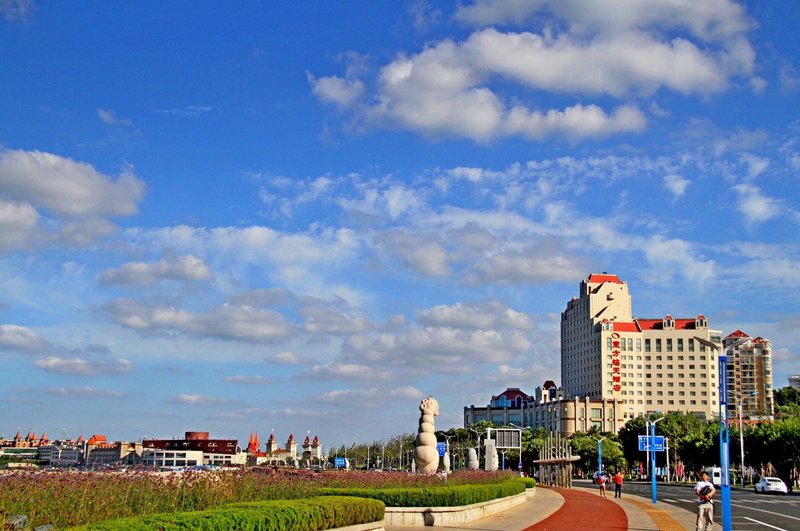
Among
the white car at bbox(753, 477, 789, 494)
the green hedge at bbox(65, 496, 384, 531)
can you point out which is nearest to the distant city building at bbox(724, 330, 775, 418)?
the white car at bbox(753, 477, 789, 494)

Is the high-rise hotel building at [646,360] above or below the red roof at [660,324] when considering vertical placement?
below

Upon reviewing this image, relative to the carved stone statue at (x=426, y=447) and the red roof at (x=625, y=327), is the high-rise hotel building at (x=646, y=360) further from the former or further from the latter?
the carved stone statue at (x=426, y=447)

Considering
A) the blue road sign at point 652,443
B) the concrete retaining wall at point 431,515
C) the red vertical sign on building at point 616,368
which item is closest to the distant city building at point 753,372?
the red vertical sign on building at point 616,368

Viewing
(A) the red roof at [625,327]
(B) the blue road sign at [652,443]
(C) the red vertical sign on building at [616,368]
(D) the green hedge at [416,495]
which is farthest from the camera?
(A) the red roof at [625,327]

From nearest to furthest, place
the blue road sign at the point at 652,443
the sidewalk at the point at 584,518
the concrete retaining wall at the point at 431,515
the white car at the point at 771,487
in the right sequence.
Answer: the concrete retaining wall at the point at 431,515 < the sidewalk at the point at 584,518 < the blue road sign at the point at 652,443 < the white car at the point at 771,487

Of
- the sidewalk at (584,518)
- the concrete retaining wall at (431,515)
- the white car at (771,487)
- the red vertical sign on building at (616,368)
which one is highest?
the red vertical sign on building at (616,368)

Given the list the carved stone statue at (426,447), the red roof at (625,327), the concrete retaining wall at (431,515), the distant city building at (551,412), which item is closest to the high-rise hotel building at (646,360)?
the red roof at (625,327)

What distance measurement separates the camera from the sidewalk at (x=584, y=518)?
76.4 ft

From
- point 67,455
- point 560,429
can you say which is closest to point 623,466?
point 560,429

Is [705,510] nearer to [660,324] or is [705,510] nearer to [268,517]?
[268,517]

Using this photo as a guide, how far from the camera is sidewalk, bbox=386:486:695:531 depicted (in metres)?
23.3

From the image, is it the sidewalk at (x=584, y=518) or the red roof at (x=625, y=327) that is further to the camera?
the red roof at (x=625, y=327)

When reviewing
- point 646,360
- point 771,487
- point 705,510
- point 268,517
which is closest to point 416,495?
point 705,510

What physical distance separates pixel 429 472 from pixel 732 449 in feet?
212
